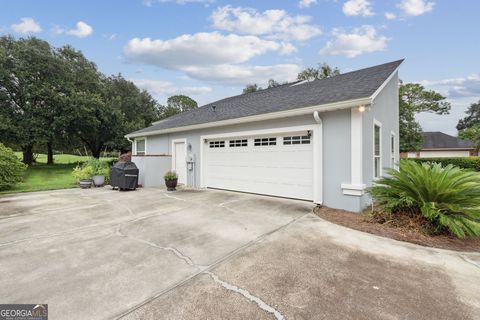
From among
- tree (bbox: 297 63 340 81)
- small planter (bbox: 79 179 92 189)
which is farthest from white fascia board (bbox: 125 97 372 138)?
tree (bbox: 297 63 340 81)

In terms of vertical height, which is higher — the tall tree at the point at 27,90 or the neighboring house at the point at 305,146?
the tall tree at the point at 27,90

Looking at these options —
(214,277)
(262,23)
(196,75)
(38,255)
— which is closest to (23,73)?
(196,75)

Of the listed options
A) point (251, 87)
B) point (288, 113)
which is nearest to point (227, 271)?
point (288, 113)

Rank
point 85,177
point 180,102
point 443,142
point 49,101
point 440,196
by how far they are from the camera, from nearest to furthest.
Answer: point 440,196, point 85,177, point 49,101, point 443,142, point 180,102

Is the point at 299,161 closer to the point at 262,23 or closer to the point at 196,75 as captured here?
the point at 262,23

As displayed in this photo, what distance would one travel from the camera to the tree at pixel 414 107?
1936 cm

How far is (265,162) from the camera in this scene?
7461 millimetres

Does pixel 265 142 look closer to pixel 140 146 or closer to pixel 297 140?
pixel 297 140

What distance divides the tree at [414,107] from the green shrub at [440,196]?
58.8ft

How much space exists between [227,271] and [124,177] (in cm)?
772

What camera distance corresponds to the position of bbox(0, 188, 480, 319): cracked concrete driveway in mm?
2141

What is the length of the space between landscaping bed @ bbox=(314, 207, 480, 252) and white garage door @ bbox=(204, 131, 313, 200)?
4.65 ft

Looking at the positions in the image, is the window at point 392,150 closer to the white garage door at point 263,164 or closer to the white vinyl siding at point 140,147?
the white garage door at point 263,164

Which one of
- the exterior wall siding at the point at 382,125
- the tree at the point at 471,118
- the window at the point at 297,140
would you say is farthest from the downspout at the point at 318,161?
the tree at the point at 471,118
